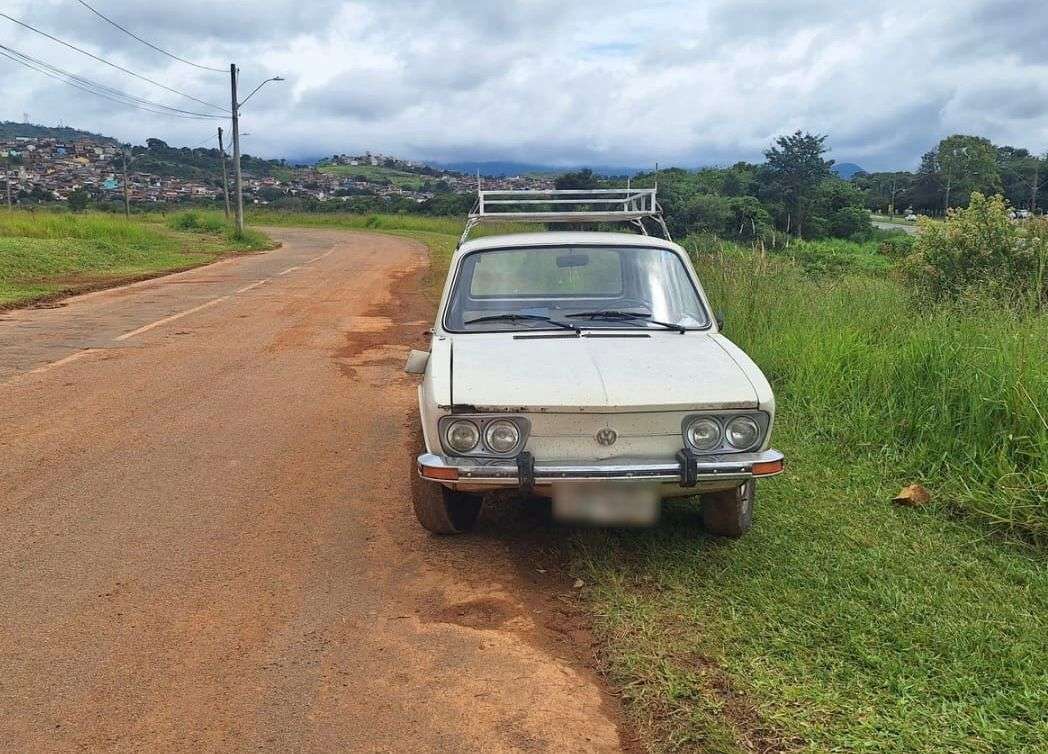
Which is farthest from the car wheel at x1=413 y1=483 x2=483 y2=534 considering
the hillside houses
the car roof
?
the hillside houses

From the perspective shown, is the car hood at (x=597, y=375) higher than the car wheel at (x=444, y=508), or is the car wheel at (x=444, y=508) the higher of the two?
the car hood at (x=597, y=375)

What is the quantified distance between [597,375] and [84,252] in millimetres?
20219

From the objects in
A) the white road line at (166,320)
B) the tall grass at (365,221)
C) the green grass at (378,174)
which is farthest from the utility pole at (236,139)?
the green grass at (378,174)

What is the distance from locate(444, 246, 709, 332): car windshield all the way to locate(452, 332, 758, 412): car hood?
344 mm

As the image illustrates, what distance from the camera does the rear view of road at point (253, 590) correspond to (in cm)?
294

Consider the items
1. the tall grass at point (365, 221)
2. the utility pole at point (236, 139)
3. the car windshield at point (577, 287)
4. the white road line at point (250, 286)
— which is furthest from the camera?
the tall grass at point (365, 221)

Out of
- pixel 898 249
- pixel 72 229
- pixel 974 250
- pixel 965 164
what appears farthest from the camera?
pixel 965 164

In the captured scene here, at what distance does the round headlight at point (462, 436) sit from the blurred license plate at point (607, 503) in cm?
41

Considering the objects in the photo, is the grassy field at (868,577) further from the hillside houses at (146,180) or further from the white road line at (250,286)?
the hillside houses at (146,180)

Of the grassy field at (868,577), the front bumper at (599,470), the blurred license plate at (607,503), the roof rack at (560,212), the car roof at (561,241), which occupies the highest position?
the roof rack at (560,212)

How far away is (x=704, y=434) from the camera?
3.94 metres

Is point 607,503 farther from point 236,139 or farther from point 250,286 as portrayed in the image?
point 236,139

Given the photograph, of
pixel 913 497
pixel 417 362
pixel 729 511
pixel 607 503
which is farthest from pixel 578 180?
pixel 607 503

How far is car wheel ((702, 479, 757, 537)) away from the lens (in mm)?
4234
